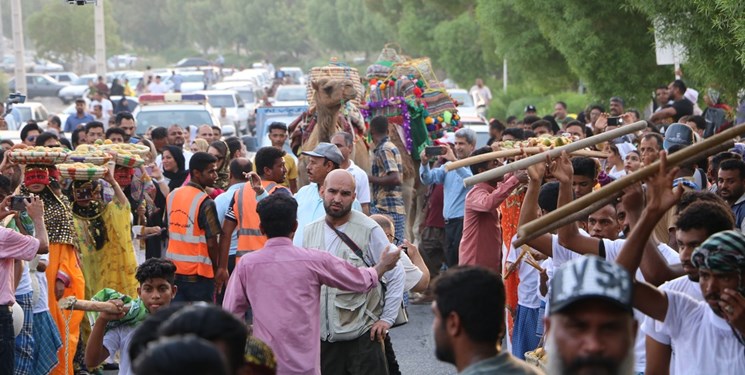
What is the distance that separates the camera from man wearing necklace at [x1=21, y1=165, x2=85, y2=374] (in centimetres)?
979

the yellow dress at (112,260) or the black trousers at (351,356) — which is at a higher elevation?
the yellow dress at (112,260)

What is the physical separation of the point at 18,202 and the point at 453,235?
5.60 m

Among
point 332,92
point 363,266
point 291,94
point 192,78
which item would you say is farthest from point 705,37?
point 192,78

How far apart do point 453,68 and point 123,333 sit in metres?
39.9

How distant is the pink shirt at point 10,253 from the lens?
8.43m

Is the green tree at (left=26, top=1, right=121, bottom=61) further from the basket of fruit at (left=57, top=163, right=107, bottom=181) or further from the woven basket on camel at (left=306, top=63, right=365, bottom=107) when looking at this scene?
the basket of fruit at (left=57, top=163, right=107, bottom=181)

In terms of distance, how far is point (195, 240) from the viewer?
1011 centimetres

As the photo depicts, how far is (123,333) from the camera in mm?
7121

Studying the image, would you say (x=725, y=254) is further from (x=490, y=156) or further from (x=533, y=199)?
(x=533, y=199)

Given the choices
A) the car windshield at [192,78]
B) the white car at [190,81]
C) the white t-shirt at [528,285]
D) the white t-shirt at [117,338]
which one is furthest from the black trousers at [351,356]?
the car windshield at [192,78]

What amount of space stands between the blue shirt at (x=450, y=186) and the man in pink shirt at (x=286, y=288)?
600 cm

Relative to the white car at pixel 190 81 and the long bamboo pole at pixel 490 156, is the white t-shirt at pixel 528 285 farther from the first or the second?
the white car at pixel 190 81

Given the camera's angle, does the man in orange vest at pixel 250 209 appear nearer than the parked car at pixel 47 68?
Yes

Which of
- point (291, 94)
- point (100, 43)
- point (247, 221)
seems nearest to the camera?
point (247, 221)
